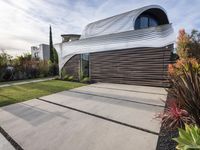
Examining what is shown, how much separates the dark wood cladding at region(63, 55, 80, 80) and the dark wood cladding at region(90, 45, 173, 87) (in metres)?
1.35

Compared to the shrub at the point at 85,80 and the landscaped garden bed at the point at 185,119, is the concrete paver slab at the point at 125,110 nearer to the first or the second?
the landscaped garden bed at the point at 185,119

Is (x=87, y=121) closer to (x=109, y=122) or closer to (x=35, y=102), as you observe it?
(x=109, y=122)

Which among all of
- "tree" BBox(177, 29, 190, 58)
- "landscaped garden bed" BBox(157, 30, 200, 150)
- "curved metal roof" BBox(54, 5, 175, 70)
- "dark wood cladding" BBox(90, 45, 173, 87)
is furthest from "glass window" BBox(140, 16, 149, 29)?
"landscaped garden bed" BBox(157, 30, 200, 150)

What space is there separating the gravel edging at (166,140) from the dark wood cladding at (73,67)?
9344mm

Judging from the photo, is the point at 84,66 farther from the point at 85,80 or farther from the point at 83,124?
the point at 83,124

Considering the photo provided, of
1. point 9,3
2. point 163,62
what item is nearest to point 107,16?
point 163,62

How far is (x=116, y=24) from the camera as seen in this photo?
1179 cm

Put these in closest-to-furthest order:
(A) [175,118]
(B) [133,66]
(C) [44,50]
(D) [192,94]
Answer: (D) [192,94], (A) [175,118], (B) [133,66], (C) [44,50]

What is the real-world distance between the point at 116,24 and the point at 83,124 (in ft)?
32.8

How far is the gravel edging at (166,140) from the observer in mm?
2369

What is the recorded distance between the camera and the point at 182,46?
27.3 feet

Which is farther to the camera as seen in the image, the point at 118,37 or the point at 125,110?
the point at 118,37

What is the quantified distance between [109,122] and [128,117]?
59 centimetres

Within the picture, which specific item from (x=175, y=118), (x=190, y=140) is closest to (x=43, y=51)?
(x=175, y=118)
